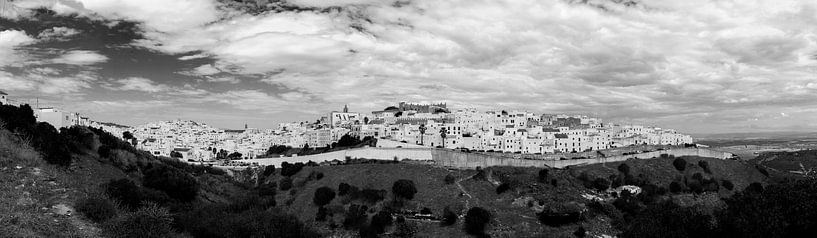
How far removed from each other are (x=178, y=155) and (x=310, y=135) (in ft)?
86.9

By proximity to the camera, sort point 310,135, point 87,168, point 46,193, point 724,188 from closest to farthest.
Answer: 1. point 46,193
2. point 87,168
3. point 724,188
4. point 310,135

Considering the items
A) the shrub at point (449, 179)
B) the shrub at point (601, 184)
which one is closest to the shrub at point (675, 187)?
the shrub at point (601, 184)

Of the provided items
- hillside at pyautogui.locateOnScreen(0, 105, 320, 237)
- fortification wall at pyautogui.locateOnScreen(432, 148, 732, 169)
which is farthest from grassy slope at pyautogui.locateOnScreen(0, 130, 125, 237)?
fortification wall at pyautogui.locateOnScreen(432, 148, 732, 169)

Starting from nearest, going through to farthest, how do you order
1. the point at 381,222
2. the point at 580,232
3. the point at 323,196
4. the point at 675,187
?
the point at 580,232 → the point at 381,222 → the point at 323,196 → the point at 675,187

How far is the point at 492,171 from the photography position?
56.4 m

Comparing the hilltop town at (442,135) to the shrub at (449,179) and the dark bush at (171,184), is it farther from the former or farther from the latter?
the dark bush at (171,184)

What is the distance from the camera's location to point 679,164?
72.2 metres

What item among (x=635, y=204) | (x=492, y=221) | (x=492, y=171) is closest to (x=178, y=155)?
(x=492, y=171)

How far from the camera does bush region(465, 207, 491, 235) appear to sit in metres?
41.4

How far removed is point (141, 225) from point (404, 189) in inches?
1220

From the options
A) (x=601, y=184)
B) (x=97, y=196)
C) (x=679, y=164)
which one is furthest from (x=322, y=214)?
(x=679, y=164)

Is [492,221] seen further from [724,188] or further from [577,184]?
[724,188]

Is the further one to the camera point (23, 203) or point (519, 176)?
point (519, 176)

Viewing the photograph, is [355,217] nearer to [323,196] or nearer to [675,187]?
[323,196]
